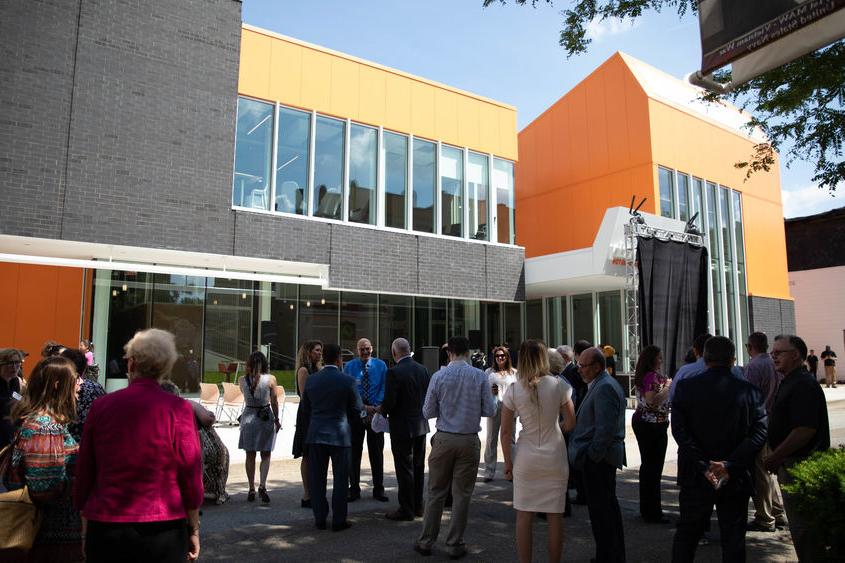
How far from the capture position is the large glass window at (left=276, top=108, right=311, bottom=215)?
16.2 metres

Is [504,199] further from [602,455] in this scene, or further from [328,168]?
[602,455]

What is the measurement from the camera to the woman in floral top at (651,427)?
603cm

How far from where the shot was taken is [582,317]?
22.4 m

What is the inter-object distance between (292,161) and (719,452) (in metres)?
14.1

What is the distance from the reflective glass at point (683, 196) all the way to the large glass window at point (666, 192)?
1.52 feet

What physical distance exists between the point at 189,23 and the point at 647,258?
13.0 meters

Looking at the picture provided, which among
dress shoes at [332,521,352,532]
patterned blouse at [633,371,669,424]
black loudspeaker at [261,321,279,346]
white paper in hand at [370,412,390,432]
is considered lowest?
dress shoes at [332,521,352,532]

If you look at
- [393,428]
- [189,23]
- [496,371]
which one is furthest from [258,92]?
[393,428]

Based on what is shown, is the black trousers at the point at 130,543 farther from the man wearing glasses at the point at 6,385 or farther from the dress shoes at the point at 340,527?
the man wearing glasses at the point at 6,385

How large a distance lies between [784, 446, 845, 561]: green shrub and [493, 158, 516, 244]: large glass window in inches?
647

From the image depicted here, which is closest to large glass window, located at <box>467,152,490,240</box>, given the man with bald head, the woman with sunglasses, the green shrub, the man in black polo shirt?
the woman with sunglasses

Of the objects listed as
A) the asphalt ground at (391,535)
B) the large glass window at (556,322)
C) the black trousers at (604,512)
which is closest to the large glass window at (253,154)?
the asphalt ground at (391,535)

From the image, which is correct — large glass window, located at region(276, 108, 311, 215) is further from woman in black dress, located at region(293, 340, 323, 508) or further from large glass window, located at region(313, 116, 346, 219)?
woman in black dress, located at region(293, 340, 323, 508)

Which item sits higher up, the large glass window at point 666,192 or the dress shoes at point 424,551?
the large glass window at point 666,192
